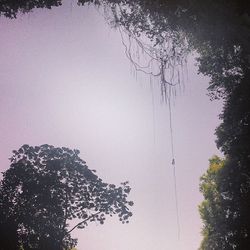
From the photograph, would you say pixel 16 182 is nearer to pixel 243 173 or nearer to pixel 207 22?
pixel 243 173

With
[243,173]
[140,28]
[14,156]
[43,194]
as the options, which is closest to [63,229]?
[43,194]

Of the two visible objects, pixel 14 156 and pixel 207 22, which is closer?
pixel 207 22

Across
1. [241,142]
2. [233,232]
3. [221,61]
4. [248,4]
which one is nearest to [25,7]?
[248,4]

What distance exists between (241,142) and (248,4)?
34.8 ft

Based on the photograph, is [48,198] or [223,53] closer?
[223,53]

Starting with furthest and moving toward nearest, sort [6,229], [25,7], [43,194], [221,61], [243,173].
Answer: [43,194], [6,229], [243,173], [221,61], [25,7]

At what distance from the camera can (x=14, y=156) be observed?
2847 cm

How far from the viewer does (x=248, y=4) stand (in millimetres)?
8508

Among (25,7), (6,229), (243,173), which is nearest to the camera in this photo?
(25,7)

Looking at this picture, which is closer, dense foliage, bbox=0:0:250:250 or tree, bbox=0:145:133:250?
dense foliage, bbox=0:0:250:250

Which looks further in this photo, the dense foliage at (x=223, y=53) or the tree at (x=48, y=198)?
the tree at (x=48, y=198)

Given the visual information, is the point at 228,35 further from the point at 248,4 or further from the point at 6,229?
the point at 6,229

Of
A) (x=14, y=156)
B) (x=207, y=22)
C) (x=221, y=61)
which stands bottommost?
(x=207, y=22)

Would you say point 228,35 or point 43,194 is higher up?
point 43,194
